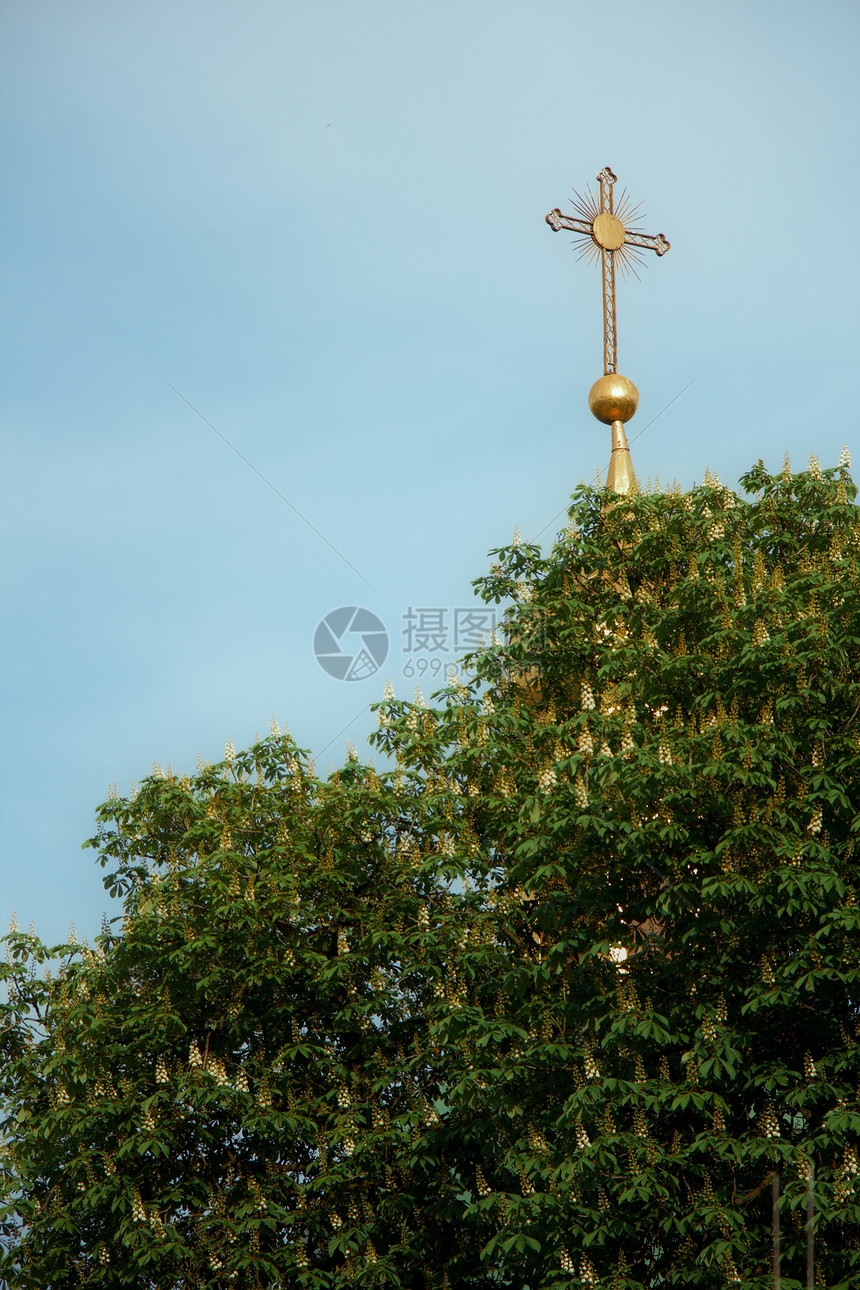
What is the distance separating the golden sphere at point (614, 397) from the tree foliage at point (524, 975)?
8.32 metres

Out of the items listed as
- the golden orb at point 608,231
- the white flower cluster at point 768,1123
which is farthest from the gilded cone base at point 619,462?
the white flower cluster at point 768,1123

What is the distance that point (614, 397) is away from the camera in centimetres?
2550

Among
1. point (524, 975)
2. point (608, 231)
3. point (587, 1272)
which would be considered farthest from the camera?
point (608, 231)

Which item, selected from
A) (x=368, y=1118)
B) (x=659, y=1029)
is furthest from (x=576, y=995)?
(x=368, y=1118)

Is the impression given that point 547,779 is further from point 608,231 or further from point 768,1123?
point 608,231

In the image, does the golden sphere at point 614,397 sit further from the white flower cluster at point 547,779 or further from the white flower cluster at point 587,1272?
the white flower cluster at point 587,1272

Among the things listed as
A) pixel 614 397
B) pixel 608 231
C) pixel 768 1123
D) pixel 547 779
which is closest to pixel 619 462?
pixel 614 397

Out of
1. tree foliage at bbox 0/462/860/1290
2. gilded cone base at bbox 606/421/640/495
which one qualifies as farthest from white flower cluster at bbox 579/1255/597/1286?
gilded cone base at bbox 606/421/640/495

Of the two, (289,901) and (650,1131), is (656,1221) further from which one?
(289,901)

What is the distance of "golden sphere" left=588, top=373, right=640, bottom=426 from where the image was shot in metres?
25.5

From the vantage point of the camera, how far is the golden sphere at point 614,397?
2552 centimetres

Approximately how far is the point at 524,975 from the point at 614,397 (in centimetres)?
1382

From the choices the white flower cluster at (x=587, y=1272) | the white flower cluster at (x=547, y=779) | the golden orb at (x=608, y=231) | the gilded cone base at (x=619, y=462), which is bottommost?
the white flower cluster at (x=587, y=1272)

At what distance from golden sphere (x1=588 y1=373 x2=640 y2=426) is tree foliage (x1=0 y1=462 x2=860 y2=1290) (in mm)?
8324
